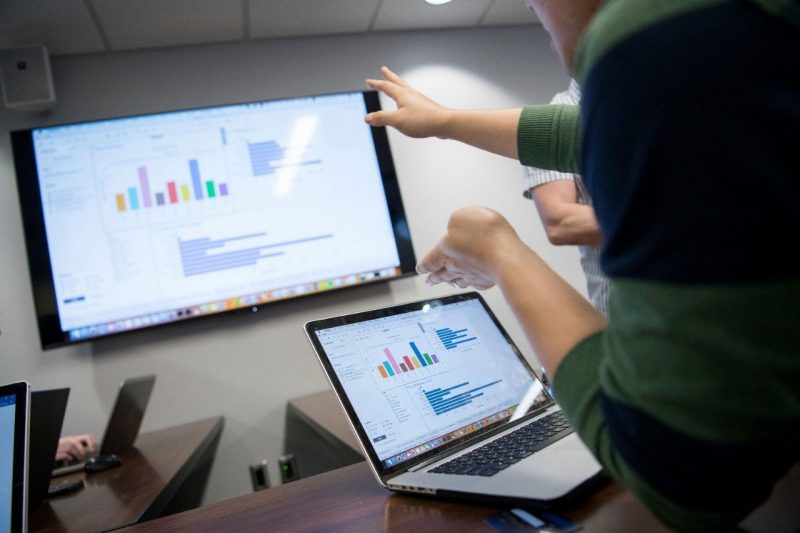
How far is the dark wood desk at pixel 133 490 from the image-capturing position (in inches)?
38.9

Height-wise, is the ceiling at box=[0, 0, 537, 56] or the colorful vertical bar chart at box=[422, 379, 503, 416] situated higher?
the ceiling at box=[0, 0, 537, 56]

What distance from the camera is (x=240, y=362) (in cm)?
251

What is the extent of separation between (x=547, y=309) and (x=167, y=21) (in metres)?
2.47

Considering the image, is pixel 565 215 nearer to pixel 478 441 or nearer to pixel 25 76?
pixel 478 441

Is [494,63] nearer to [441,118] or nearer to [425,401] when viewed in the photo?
[441,118]

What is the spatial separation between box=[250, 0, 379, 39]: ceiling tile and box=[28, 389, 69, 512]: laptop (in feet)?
6.05

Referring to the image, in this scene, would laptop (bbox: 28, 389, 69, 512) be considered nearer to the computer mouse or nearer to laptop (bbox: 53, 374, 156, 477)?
the computer mouse

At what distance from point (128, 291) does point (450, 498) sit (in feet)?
6.72

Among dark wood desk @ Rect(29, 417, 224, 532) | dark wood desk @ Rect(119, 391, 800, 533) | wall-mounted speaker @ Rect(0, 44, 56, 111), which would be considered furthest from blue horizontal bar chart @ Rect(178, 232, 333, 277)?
dark wood desk @ Rect(119, 391, 800, 533)

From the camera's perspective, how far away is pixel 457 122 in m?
0.90

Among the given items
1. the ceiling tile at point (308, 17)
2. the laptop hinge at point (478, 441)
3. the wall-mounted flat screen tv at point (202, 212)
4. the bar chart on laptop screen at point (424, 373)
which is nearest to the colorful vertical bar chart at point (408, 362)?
the bar chart on laptop screen at point (424, 373)

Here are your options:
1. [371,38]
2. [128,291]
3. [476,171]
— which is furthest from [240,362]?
[371,38]

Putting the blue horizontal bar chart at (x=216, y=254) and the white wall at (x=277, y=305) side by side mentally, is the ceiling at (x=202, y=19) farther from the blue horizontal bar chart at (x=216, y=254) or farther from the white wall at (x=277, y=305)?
the blue horizontal bar chart at (x=216, y=254)

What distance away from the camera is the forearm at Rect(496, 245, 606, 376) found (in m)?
0.49
